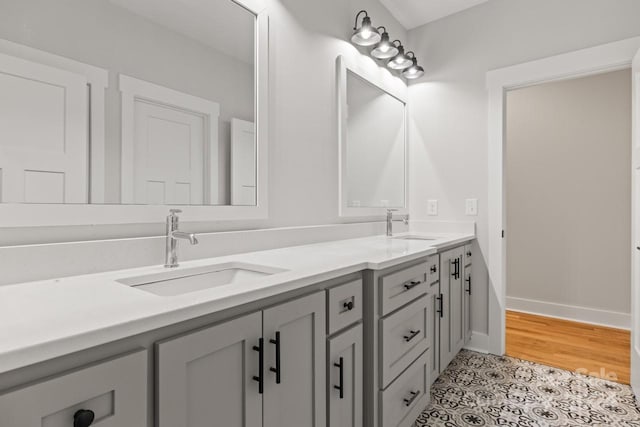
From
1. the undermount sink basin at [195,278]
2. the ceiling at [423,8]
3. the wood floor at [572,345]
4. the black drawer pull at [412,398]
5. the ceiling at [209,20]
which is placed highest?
the ceiling at [423,8]

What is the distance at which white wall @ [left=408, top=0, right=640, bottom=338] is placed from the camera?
2.26 m

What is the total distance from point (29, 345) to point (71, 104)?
0.78 metres

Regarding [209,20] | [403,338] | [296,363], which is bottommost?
[403,338]

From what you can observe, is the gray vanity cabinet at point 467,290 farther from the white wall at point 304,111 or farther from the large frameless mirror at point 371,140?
the white wall at point 304,111

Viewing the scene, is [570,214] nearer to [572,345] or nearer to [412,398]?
[572,345]

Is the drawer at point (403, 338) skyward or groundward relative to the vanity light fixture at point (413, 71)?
groundward

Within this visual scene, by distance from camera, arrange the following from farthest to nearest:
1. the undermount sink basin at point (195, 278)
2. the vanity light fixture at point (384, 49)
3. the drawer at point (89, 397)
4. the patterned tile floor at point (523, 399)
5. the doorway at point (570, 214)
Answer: the doorway at point (570, 214) → the vanity light fixture at point (384, 49) → the patterned tile floor at point (523, 399) → the undermount sink basin at point (195, 278) → the drawer at point (89, 397)

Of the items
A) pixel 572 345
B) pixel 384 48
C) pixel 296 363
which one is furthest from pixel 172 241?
pixel 572 345

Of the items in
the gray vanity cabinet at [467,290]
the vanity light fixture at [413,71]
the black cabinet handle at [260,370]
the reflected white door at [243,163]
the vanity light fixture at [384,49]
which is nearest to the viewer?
the black cabinet handle at [260,370]

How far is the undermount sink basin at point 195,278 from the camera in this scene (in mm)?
1068

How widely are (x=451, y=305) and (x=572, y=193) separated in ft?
6.50

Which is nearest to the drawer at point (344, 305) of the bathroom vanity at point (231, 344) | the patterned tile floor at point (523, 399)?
the bathroom vanity at point (231, 344)

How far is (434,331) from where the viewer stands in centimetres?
193

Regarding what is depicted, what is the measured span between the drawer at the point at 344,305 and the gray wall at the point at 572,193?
2.84 meters
